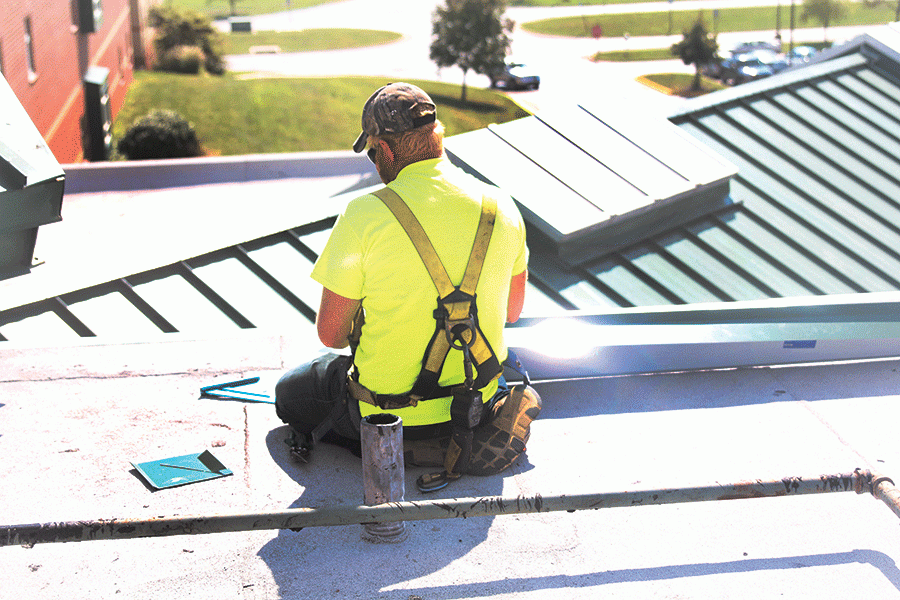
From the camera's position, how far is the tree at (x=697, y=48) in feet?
130

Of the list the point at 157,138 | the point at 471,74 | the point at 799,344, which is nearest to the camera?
the point at 799,344

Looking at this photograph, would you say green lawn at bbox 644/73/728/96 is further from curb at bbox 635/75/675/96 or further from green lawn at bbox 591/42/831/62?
green lawn at bbox 591/42/831/62

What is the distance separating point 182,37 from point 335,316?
35.8 meters

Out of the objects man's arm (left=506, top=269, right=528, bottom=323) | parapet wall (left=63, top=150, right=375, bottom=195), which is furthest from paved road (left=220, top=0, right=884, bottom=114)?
man's arm (left=506, top=269, right=528, bottom=323)

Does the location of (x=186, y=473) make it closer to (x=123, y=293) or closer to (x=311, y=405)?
(x=311, y=405)

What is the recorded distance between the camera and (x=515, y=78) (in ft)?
101

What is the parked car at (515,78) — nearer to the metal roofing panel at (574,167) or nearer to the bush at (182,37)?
the bush at (182,37)

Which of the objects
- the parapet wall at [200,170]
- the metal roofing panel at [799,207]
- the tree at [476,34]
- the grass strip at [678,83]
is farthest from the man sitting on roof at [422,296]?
the grass strip at [678,83]

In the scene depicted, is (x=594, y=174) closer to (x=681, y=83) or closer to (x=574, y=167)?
(x=574, y=167)

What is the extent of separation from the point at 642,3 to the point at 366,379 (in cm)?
6772

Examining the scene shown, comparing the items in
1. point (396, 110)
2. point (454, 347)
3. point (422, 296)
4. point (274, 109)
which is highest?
point (396, 110)

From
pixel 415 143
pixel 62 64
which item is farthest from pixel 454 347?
pixel 62 64

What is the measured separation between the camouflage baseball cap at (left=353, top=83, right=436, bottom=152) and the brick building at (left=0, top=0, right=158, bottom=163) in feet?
45.9

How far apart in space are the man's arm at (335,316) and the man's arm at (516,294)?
2.60ft
